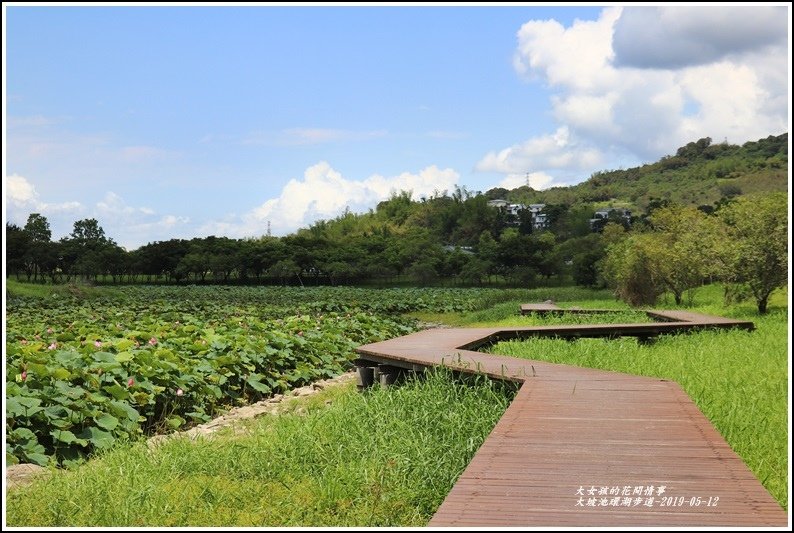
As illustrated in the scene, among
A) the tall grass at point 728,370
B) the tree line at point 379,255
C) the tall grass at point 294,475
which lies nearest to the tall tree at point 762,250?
the tall grass at point 728,370

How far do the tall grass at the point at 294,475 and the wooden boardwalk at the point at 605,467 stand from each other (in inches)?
20.0

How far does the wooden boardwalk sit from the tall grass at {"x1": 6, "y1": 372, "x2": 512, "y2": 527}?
1.67 feet

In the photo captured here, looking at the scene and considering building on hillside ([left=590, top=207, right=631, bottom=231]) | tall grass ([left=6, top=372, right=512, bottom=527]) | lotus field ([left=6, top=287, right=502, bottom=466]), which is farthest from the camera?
building on hillside ([left=590, top=207, right=631, bottom=231])

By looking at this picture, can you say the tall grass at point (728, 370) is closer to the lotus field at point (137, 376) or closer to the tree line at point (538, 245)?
the lotus field at point (137, 376)

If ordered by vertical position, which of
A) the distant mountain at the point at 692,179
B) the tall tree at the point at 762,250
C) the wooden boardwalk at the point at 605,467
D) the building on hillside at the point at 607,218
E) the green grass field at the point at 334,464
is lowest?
the green grass field at the point at 334,464

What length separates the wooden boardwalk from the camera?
2.96 meters

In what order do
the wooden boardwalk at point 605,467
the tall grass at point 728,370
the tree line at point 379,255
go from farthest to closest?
the tree line at point 379,255 → the tall grass at point 728,370 → the wooden boardwalk at point 605,467

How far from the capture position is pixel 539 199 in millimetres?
79500

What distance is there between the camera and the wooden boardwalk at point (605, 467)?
296cm

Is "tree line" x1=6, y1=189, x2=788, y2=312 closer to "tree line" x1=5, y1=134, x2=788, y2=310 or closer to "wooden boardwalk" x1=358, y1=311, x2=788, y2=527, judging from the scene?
"tree line" x1=5, y1=134, x2=788, y2=310

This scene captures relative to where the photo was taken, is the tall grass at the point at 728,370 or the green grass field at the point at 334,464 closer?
the green grass field at the point at 334,464

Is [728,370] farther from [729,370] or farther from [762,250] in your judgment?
[762,250]

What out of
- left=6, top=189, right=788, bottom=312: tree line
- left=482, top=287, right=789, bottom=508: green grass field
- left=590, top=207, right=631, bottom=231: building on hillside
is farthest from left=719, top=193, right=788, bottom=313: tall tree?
left=590, top=207, right=631, bottom=231: building on hillside

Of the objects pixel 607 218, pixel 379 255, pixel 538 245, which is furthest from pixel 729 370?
pixel 607 218
